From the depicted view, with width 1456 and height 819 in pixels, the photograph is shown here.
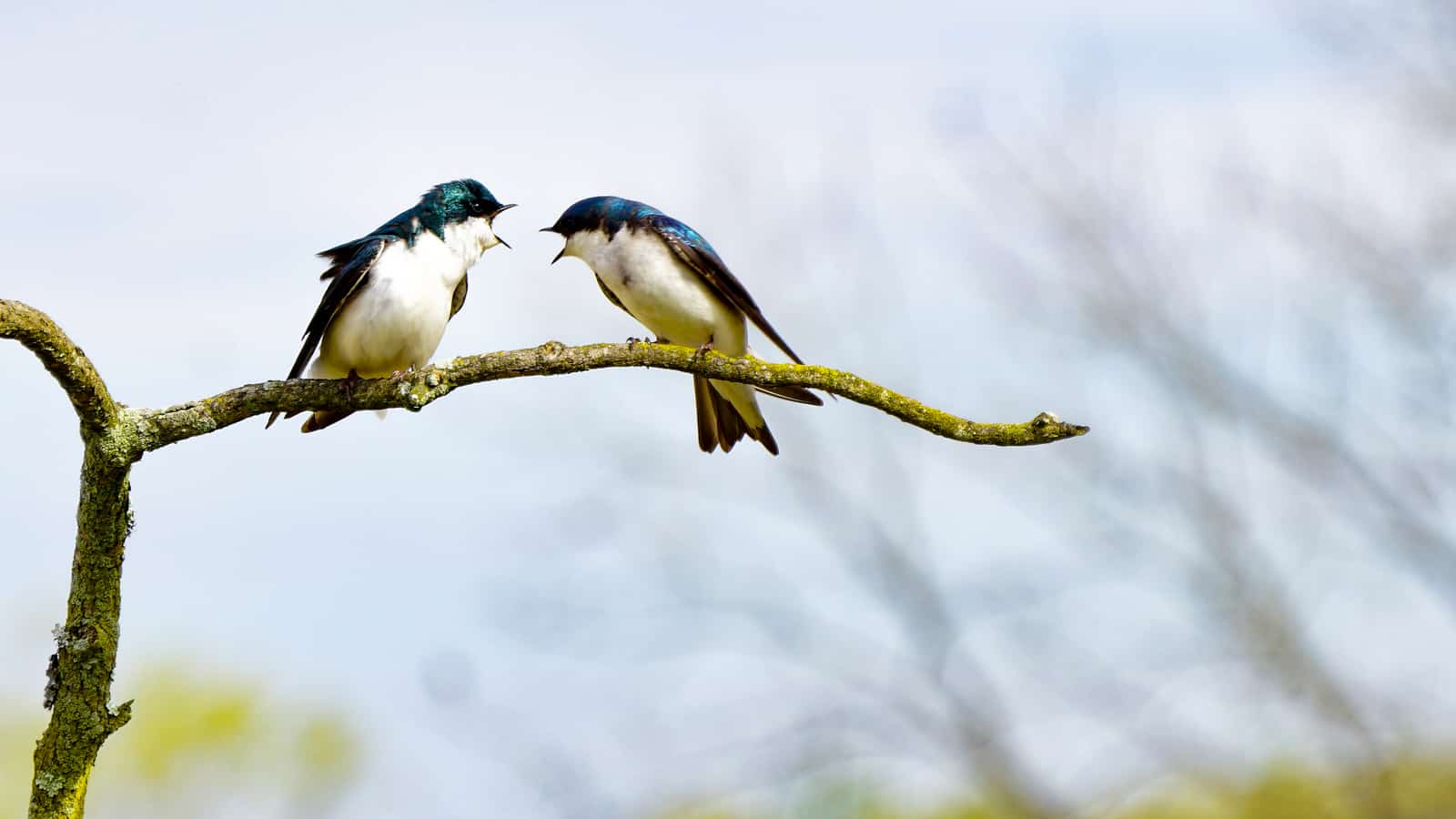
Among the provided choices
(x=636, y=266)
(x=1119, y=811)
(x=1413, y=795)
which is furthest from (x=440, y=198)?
(x=1413, y=795)

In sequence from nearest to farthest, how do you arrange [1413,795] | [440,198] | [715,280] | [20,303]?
[20,303], [440,198], [715,280], [1413,795]

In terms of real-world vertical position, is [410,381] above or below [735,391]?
below

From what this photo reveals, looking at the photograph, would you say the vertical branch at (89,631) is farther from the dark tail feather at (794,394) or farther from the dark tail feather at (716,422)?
the dark tail feather at (716,422)

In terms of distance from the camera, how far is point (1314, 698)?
971 cm

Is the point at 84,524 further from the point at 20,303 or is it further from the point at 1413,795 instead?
the point at 1413,795

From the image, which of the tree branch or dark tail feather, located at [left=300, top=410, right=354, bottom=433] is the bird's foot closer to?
the tree branch

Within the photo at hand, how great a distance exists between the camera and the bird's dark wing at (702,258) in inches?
196

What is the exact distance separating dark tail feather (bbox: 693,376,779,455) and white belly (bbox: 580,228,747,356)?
24 cm

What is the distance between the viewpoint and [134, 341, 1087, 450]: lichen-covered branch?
2.88 metres

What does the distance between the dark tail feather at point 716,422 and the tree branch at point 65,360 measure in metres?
2.85

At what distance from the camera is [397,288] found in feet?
13.6

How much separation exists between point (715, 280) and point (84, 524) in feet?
8.75

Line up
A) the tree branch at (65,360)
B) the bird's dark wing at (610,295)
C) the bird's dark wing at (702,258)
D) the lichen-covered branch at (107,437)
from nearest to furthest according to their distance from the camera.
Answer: the tree branch at (65,360) → the lichen-covered branch at (107,437) → the bird's dark wing at (702,258) → the bird's dark wing at (610,295)

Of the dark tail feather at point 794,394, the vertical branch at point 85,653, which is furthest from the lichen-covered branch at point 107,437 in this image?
the dark tail feather at point 794,394
